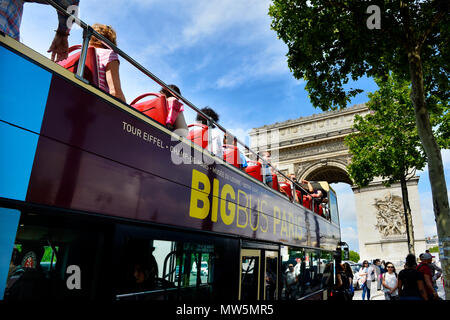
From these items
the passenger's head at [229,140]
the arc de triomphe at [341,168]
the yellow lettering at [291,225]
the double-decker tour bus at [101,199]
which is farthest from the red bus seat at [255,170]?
the arc de triomphe at [341,168]

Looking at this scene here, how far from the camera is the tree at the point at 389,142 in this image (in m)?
14.1

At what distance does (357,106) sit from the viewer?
94.0ft

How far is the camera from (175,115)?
3.25 m

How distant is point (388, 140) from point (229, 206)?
13511 mm

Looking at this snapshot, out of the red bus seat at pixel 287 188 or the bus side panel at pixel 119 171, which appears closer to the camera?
the bus side panel at pixel 119 171

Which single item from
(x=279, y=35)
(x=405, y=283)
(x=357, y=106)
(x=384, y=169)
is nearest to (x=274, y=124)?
(x=357, y=106)

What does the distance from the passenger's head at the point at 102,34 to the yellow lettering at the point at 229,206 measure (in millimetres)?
2084

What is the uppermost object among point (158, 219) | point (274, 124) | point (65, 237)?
point (274, 124)

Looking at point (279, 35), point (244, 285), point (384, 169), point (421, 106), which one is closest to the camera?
point (244, 285)

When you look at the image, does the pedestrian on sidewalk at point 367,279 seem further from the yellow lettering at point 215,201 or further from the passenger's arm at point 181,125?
the passenger's arm at point 181,125
